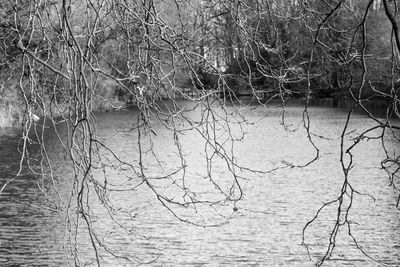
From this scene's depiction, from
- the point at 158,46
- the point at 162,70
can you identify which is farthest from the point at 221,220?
the point at 158,46

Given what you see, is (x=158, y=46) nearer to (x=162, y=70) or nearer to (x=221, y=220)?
(x=162, y=70)

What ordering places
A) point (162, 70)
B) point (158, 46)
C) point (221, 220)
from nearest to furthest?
point (158, 46) < point (162, 70) < point (221, 220)

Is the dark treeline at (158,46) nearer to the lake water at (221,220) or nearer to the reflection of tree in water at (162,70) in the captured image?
the reflection of tree in water at (162,70)

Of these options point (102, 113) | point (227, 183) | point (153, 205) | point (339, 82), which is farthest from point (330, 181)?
point (339, 82)

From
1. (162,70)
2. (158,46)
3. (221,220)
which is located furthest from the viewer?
(221,220)

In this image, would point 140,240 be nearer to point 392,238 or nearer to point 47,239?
point 47,239

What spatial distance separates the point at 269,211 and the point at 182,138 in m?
12.3

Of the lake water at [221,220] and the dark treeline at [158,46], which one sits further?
the lake water at [221,220]

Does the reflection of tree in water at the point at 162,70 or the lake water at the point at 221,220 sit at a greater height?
the reflection of tree in water at the point at 162,70

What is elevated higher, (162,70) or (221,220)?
(162,70)

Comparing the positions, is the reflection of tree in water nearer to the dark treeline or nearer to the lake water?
the dark treeline

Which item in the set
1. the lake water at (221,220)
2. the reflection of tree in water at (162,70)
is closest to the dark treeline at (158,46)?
the reflection of tree in water at (162,70)

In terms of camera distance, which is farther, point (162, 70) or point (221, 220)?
point (221, 220)

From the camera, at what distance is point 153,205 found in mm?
15398
